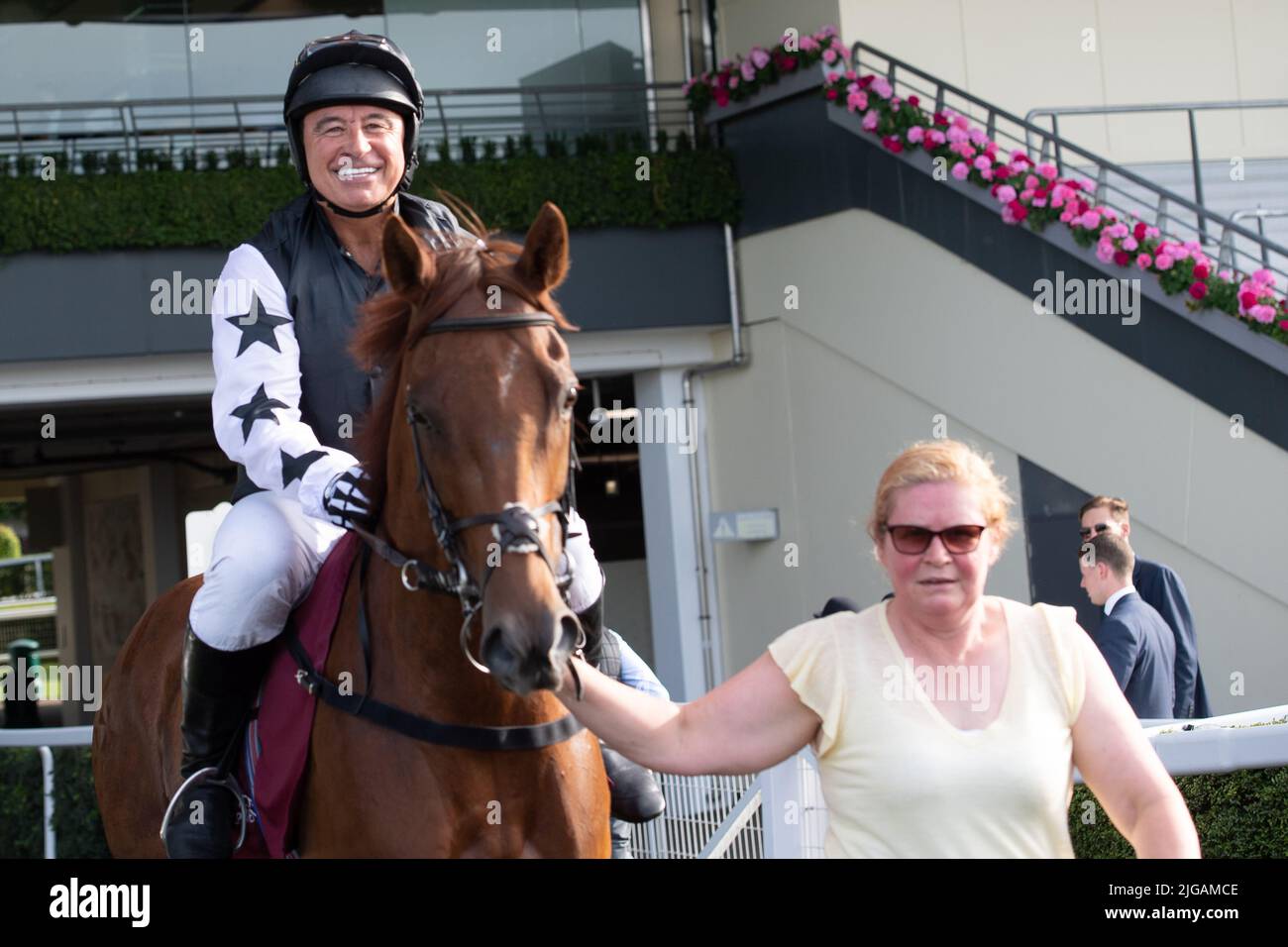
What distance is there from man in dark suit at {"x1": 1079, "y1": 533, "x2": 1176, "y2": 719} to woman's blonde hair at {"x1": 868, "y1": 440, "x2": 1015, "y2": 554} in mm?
Result: 3353

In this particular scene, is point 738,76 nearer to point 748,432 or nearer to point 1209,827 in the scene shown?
point 748,432

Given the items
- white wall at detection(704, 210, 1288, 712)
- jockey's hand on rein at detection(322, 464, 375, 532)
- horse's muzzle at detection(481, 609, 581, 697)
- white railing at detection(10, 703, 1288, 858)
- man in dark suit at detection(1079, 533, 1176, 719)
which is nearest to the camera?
horse's muzzle at detection(481, 609, 581, 697)

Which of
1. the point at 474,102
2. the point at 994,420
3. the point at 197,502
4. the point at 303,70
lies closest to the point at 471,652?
the point at 303,70

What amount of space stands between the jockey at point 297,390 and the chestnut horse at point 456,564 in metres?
0.19

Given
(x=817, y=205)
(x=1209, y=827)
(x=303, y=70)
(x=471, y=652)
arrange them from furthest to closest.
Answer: (x=817, y=205) < (x=1209, y=827) < (x=303, y=70) < (x=471, y=652)

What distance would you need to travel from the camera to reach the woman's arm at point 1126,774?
2.23m

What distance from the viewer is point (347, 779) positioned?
2.79 metres

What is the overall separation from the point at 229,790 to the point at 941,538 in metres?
1.69

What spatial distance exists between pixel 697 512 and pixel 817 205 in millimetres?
2937

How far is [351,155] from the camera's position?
11.1ft

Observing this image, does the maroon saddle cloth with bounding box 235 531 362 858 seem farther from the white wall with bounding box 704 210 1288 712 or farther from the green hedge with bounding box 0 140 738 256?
the green hedge with bounding box 0 140 738 256

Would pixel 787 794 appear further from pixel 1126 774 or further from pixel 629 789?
pixel 1126 774

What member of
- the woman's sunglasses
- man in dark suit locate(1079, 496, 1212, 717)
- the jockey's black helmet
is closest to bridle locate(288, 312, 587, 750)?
the woman's sunglasses

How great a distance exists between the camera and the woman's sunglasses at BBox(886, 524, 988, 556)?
230 cm
